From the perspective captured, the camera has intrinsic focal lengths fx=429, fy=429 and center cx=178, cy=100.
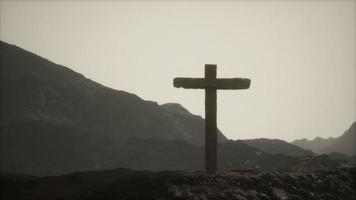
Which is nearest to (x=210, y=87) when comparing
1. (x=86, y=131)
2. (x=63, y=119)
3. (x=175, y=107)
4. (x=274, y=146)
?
(x=86, y=131)

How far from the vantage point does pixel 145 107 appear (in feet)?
246

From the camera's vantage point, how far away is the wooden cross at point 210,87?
440 inches

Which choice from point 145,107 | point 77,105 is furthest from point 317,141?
point 77,105

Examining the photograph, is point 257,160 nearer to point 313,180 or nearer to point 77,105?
point 77,105

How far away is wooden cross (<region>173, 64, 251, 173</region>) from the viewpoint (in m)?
11.2

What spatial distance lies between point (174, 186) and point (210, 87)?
3490 millimetres

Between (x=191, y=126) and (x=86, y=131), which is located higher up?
(x=191, y=126)

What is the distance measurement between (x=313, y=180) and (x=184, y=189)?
3378 millimetres

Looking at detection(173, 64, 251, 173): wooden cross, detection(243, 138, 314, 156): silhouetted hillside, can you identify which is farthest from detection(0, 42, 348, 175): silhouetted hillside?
detection(173, 64, 251, 173): wooden cross

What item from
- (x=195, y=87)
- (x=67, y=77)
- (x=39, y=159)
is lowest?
(x=39, y=159)

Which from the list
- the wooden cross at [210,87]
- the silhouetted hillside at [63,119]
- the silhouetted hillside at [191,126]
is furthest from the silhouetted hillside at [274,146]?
the wooden cross at [210,87]

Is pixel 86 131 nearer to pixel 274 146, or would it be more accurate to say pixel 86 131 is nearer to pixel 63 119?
pixel 63 119

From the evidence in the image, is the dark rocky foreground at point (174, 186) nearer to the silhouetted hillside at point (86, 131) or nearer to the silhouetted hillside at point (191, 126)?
the silhouetted hillside at point (86, 131)

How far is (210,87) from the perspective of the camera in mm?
11305
